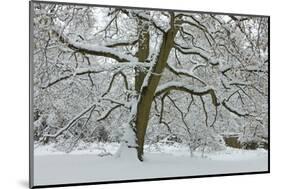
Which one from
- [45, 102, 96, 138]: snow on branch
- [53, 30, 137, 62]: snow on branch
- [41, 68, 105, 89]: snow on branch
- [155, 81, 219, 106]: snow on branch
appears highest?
[53, 30, 137, 62]: snow on branch

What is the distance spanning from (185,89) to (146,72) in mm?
448

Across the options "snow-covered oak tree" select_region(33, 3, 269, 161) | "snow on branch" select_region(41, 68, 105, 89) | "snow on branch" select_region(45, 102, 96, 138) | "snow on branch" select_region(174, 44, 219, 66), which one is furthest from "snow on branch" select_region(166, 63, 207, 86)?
"snow on branch" select_region(45, 102, 96, 138)

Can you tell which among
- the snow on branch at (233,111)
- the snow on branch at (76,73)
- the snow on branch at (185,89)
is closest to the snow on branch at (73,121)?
the snow on branch at (76,73)

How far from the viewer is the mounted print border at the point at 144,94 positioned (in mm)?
5023

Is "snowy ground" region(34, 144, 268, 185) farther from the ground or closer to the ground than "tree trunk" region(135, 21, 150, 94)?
closer to the ground

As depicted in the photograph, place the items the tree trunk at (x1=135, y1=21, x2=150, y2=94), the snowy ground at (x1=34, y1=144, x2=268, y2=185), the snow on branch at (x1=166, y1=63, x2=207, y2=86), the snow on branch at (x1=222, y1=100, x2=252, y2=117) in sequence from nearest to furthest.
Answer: the snowy ground at (x1=34, y1=144, x2=268, y2=185), the tree trunk at (x1=135, y1=21, x2=150, y2=94), the snow on branch at (x1=166, y1=63, x2=207, y2=86), the snow on branch at (x1=222, y1=100, x2=252, y2=117)

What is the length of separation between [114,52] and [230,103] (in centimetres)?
136

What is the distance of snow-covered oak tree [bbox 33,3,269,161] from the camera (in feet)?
16.6

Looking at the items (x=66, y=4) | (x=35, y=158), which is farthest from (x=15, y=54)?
(x=35, y=158)

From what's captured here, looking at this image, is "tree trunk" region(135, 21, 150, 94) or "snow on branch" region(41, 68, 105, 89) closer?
"snow on branch" region(41, 68, 105, 89)

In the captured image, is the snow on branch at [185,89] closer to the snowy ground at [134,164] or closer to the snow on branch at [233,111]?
the snow on branch at [233,111]

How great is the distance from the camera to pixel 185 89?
549cm

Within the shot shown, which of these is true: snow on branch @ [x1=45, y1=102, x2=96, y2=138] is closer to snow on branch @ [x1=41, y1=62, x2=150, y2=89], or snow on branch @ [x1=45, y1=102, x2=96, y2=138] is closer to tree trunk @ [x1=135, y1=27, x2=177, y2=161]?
snow on branch @ [x1=41, y1=62, x2=150, y2=89]

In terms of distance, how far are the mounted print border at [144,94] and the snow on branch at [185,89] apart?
0.01m
